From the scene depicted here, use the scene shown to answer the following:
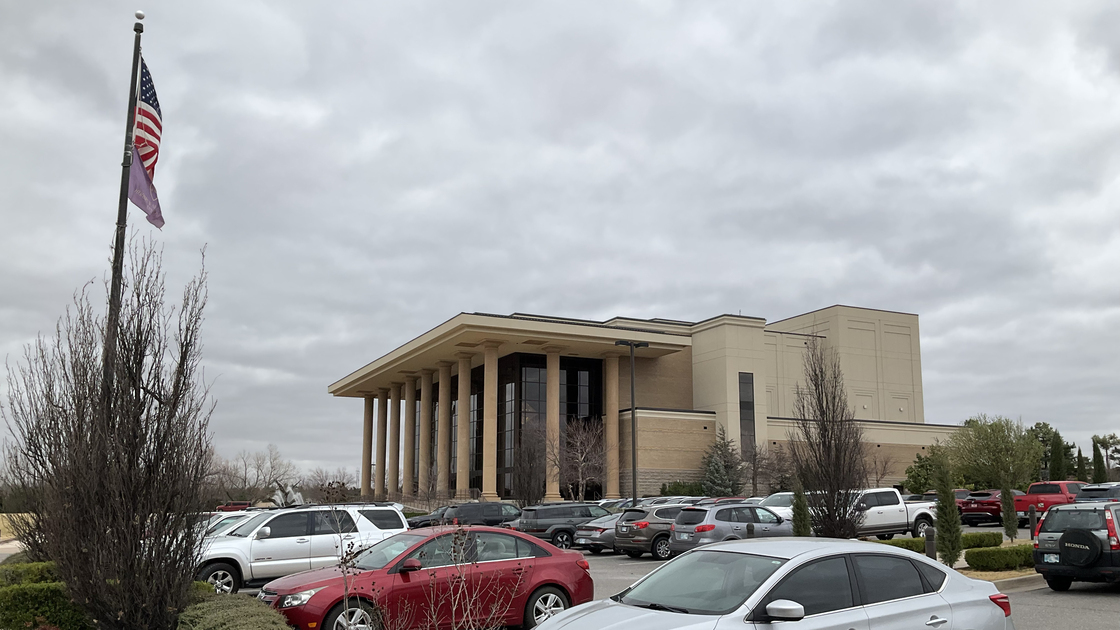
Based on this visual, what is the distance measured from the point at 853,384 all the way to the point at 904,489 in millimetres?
13364

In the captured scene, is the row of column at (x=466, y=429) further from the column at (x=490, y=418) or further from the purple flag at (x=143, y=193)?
the purple flag at (x=143, y=193)

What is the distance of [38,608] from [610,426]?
47184 mm

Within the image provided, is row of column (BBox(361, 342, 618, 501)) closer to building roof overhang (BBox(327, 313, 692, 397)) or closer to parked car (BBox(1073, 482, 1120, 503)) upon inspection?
building roof overhang (BBox(327, 313, 692, 397))

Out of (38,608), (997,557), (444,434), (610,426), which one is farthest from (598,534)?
(444,434)

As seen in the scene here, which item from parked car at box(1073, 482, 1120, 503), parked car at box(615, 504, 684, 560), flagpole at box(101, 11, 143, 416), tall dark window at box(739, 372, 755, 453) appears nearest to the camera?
flagpole at box(101, 11, 143, 416)

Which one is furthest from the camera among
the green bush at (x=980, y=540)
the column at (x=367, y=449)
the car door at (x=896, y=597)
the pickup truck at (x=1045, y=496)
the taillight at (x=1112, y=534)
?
the column at (x=367, y=449)

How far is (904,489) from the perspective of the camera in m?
57.8

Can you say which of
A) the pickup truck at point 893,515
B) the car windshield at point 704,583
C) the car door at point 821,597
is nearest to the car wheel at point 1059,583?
the pickup truck at point 893,515

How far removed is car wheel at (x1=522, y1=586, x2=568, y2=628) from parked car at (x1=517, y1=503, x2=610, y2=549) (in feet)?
53.9

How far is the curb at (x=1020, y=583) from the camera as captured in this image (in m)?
16.3

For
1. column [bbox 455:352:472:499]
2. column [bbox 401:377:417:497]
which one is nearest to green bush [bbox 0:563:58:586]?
column [bbox 455:352:472:499]

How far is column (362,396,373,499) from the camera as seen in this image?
75.2 meters

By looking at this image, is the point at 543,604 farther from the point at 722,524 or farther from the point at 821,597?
the point at 722,524

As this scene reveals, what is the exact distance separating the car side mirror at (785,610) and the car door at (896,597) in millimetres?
896
